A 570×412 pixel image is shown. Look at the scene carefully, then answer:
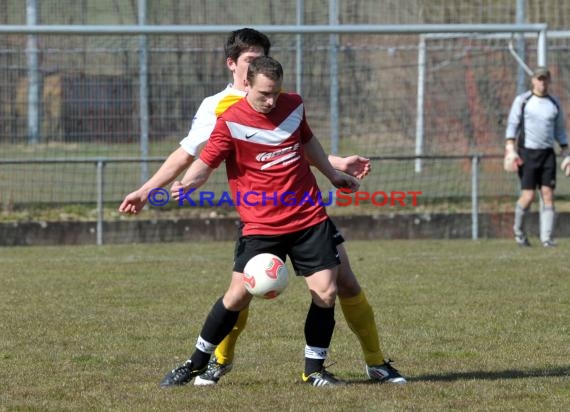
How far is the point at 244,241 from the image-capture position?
6.20 meters

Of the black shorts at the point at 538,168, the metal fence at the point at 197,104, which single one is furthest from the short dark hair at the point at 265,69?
the metal fence at the point at 197,104

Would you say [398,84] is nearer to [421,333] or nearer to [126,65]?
[126,65]

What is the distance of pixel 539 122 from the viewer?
13.9 metres

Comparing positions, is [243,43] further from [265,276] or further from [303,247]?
[265,276]

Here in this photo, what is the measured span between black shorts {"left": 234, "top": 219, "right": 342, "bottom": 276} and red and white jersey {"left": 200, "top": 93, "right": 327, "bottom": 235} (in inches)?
1.6

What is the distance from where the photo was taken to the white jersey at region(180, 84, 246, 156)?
6305 millimetres

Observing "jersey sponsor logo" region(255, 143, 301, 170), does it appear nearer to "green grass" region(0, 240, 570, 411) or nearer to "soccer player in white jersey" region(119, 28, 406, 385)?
"soccer player in white jersey" region(119, 28, 406, 385)

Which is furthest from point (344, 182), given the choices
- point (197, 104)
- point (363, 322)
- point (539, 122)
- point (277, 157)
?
point (197, 104)

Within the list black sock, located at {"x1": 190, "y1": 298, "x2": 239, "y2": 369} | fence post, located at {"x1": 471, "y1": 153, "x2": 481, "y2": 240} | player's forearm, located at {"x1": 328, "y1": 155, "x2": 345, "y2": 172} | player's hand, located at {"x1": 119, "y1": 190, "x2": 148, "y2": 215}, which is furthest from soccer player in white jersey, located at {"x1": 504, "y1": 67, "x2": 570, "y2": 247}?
player's hand, located at {"x1": 119, "y1": 190, "x2": 148, "y2": 215}

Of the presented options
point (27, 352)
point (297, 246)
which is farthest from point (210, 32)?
point (297, 246)

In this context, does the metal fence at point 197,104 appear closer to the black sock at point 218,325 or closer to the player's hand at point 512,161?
the player's hand at point 512,161

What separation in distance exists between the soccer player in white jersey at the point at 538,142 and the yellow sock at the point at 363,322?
7.74 meters

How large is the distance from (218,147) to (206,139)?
245mm

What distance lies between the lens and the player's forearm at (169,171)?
6086 millimetres
